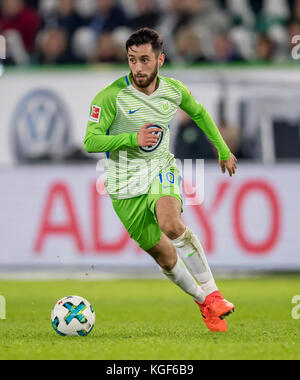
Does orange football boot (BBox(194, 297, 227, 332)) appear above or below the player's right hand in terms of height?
below

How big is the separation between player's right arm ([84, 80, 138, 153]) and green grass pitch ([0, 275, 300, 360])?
4.61 feet

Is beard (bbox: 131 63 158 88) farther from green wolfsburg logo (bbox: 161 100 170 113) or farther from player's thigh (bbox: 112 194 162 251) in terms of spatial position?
player's thigh (bbox: 112 194 162 251)

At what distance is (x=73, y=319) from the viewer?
6.48 m

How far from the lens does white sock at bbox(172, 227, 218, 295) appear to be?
6.79m

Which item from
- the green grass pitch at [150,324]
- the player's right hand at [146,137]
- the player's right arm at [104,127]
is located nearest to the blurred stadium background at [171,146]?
the green grass pitch at [150,324]

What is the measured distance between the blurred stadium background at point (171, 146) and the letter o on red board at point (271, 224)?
0.01m

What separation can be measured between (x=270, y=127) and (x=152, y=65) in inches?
249

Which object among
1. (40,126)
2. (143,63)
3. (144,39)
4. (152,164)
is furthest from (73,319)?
(40,126)

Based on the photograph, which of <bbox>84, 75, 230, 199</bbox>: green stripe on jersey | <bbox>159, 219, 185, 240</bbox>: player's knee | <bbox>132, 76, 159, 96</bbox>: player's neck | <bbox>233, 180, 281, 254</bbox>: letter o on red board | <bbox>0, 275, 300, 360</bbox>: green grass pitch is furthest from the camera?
<bbox>233, 180, 281, 254</bbox>: letter o on red board

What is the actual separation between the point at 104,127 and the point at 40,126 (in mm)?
6644

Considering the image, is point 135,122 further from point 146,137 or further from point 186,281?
point 186,281

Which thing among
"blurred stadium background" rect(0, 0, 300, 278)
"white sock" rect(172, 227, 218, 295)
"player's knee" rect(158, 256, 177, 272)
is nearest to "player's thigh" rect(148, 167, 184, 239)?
"white sock" rect(172, 227, 218, 295)

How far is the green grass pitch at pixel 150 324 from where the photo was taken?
5602 millimetres
